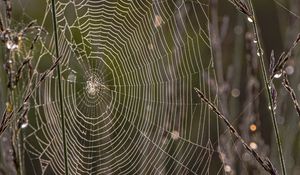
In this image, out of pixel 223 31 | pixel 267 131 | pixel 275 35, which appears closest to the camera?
pixel 223 31

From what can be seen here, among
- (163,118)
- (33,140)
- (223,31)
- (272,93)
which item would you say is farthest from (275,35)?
(272,93)

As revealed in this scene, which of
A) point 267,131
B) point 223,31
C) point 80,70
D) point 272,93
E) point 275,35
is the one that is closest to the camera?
point 272,93

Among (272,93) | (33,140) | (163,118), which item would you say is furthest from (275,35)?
(272,93)

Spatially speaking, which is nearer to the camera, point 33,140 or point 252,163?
point 252,163

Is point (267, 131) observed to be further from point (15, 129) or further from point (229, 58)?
point (15, 129)

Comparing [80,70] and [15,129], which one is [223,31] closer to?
[80,70]

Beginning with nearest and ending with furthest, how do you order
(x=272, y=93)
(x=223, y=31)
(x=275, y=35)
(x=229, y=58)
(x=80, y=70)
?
(x=272, y=93) → (x=223, y=31) → (x=80, y=70) → (x=229, y=58) → (x=275, y=35)

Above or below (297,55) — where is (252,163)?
below

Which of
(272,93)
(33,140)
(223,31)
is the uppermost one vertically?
(223,31)

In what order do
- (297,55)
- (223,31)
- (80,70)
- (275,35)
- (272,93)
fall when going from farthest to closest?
(275,35) < (80,70) < (297,55) < (223,31) < (272,93)
